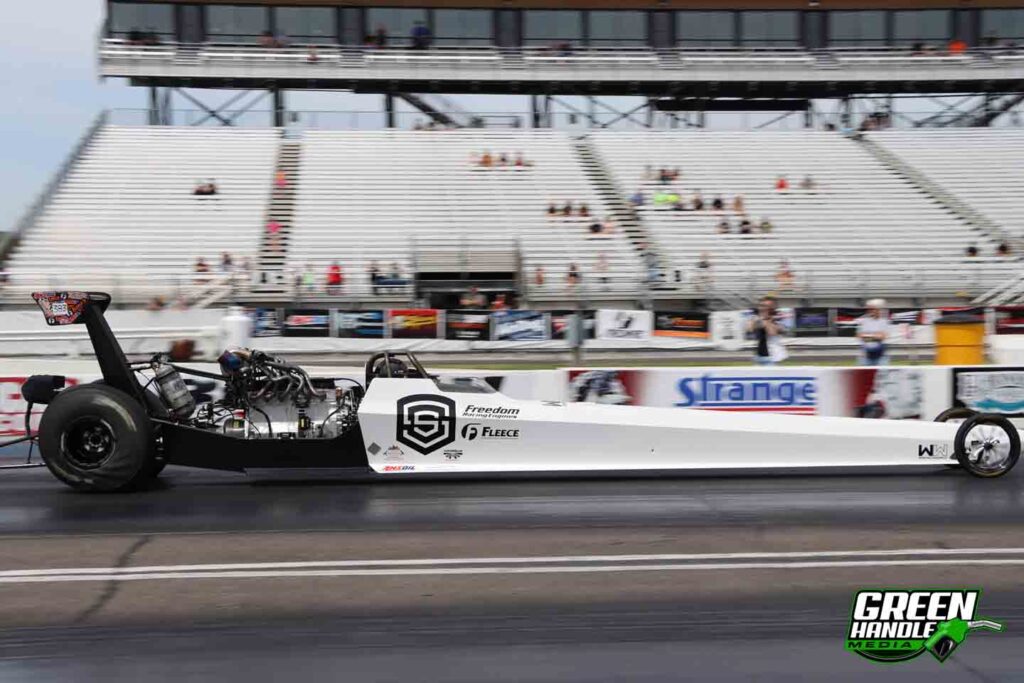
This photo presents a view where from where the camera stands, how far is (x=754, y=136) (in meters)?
34.8

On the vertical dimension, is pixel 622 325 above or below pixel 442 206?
below

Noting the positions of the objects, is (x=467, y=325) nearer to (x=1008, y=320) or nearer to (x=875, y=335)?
(x=875, y=335)

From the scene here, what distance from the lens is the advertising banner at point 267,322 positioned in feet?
76.6

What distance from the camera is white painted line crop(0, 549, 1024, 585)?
21.5 ft

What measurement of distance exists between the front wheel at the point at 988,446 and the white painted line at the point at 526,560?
2650mm

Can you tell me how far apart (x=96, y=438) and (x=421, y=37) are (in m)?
29.5

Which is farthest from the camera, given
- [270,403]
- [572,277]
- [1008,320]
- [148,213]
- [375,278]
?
[148,213]

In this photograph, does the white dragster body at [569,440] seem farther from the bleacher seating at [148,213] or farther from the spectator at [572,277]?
the bleacher seating at [148,213]

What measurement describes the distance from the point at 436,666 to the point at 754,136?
3200 cm

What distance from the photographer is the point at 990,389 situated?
1341cm

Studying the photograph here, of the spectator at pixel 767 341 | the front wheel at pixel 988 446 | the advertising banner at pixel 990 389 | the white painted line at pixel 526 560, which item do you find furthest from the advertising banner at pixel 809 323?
the white painted line at pixel 526 560

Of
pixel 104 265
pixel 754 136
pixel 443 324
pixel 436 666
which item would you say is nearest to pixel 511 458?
pixel 436 666

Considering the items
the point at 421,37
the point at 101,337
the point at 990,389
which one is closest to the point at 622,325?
the point at 990,389

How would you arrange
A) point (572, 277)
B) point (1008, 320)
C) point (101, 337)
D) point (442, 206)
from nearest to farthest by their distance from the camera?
point (101, 337) < point (1008, 320) < point (572, 277) < point (442, 206)
